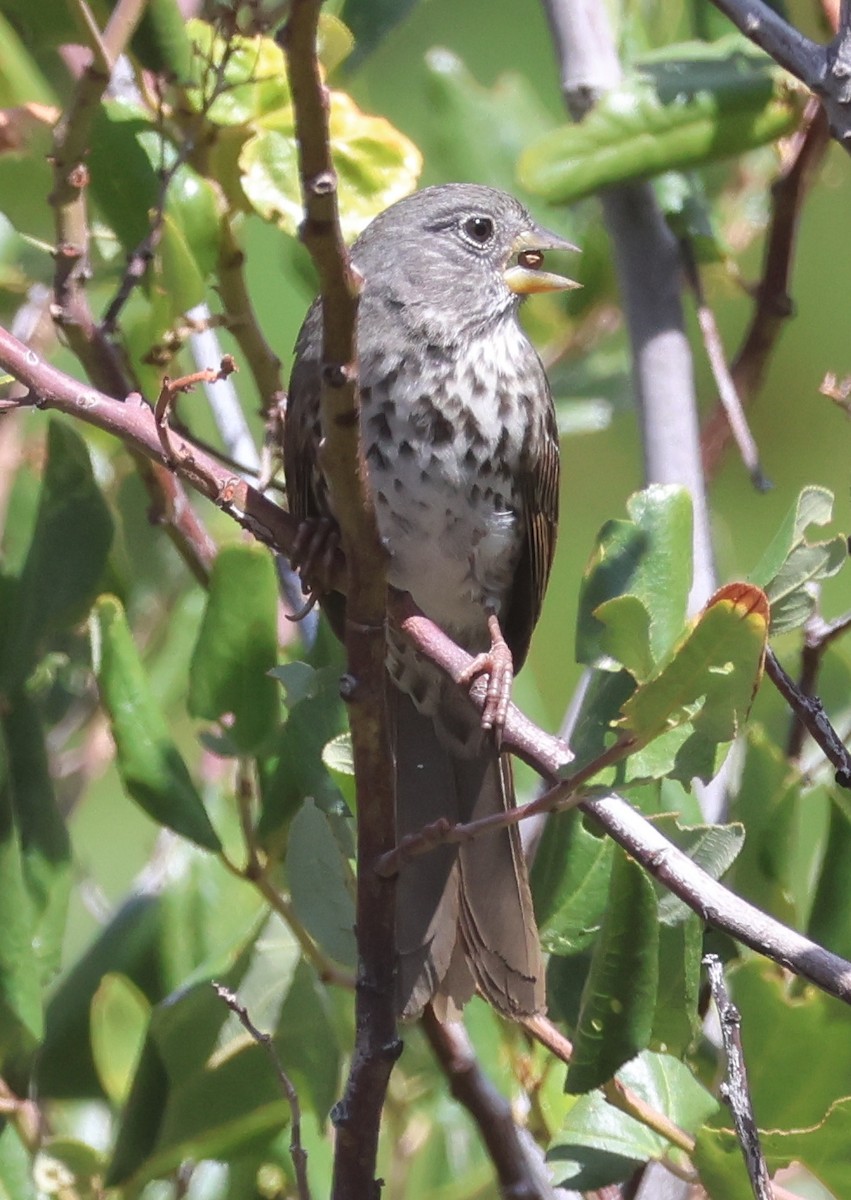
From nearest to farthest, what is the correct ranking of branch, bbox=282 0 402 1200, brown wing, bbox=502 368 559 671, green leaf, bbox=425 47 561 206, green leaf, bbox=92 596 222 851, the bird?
branch, bbox=282 0 402 1200
green leaf, bbox=92 596 222 851
the bird
brown wing, bbox=502 368 559 671
green leaf, bbox=425 47 561 206

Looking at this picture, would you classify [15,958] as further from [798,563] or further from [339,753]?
[798,563]

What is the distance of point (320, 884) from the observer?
1810 mm

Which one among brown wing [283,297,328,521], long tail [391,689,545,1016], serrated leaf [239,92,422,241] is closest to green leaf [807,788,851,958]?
long tail [391,689,545,1016]

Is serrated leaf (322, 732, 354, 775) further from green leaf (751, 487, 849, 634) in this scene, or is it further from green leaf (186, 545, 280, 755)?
green leaf (751, 487, 849, 634)

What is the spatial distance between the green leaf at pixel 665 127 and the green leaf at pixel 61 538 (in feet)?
2.08

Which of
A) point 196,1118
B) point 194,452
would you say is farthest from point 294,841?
point 194,452

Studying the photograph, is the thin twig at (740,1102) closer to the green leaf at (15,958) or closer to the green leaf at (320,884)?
the green leaf at (320,884)

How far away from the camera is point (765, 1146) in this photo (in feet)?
5.13

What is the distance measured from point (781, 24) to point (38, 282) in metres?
0.96

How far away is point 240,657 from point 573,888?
440 mm

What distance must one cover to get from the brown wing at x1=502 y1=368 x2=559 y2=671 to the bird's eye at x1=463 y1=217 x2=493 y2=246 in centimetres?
28

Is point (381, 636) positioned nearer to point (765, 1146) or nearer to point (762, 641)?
point (762, 641)

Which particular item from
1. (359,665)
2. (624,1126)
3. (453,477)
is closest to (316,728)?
Result: (359,665)

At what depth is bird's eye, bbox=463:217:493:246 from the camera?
2646mm
